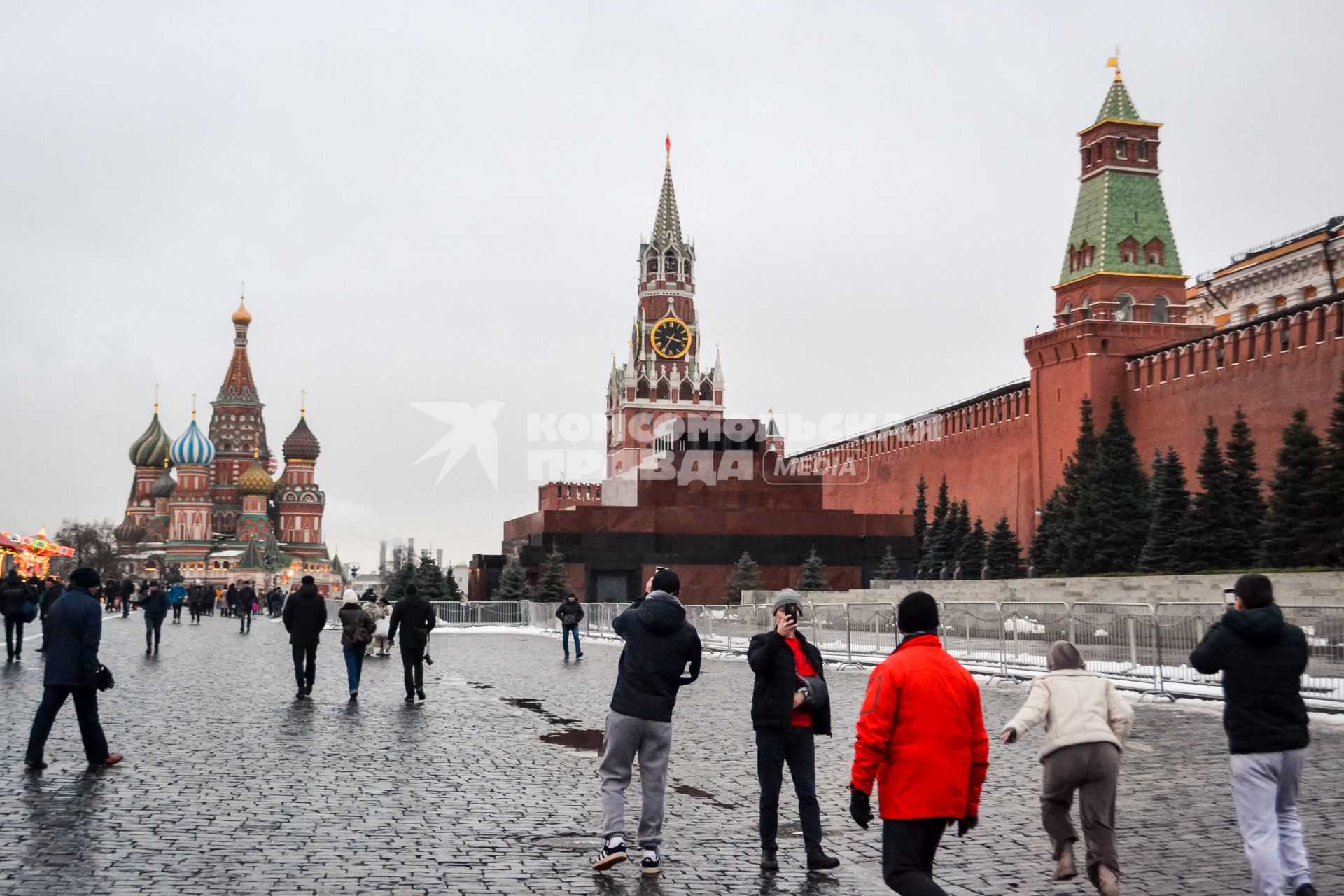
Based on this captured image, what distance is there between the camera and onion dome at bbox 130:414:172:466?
116188 mm

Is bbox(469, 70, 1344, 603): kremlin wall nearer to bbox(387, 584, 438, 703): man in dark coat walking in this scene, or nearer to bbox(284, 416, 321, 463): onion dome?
bbox(387, 584, 438, 703): man in dark coat walking

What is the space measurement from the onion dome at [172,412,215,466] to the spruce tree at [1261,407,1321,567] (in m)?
96.2

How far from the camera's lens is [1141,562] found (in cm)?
3103

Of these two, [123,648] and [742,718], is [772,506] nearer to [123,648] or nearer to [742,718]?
[123,648]

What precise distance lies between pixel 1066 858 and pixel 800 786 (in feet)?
3.76

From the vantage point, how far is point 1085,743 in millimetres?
5602

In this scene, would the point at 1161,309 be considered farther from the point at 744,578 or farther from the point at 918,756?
the point at 918,756

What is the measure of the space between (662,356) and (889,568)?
188 feet

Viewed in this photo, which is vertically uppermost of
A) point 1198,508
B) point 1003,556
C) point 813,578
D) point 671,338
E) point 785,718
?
point 671,338

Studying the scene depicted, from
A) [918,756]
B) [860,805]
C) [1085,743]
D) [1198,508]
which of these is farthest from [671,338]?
[918,756]

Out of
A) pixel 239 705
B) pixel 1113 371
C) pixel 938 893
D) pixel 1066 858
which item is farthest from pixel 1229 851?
pixel 1113 371

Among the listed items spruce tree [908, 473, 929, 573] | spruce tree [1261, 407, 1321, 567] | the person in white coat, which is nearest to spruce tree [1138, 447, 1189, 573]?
spruce tree [1261, 407, 1321, 567]

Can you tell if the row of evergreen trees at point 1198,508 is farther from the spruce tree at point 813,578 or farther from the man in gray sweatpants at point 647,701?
the man in gray sweatpants at point 647,701

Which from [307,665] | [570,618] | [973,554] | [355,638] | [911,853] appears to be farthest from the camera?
[973,554]
